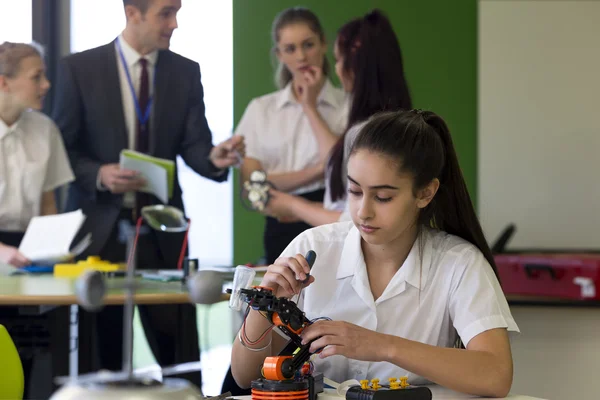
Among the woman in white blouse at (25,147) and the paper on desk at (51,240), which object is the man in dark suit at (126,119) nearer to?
the woman in white blouse at (25,147)

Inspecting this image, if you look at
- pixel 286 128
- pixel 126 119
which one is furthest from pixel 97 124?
A: pixel 286 128

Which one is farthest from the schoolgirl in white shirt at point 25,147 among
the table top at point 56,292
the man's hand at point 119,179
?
the table top at point 56,292

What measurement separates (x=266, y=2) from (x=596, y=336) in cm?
254

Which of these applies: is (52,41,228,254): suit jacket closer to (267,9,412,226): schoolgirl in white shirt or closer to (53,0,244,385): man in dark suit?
(53,0,244,385): man in dark suit

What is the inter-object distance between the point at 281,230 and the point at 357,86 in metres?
0.90

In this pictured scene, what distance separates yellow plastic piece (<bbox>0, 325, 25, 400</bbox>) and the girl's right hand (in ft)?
2.38

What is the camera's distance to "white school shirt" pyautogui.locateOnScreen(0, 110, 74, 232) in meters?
4.23

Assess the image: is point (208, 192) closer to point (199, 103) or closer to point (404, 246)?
point (199, 103)

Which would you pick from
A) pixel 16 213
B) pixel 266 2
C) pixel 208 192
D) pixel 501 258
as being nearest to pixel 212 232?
pixel 208 192

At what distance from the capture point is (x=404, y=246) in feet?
6.41

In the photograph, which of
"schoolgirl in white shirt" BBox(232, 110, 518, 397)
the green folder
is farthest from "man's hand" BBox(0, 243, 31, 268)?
"schoolgirl in white shirt" BBox(232, 110, 518, 397)

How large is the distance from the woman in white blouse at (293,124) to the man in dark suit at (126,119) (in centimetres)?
37

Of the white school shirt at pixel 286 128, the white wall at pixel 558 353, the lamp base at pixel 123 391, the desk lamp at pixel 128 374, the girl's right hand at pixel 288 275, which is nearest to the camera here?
the desk lamp at pixel 128 374

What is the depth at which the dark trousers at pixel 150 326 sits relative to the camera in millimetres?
3262
